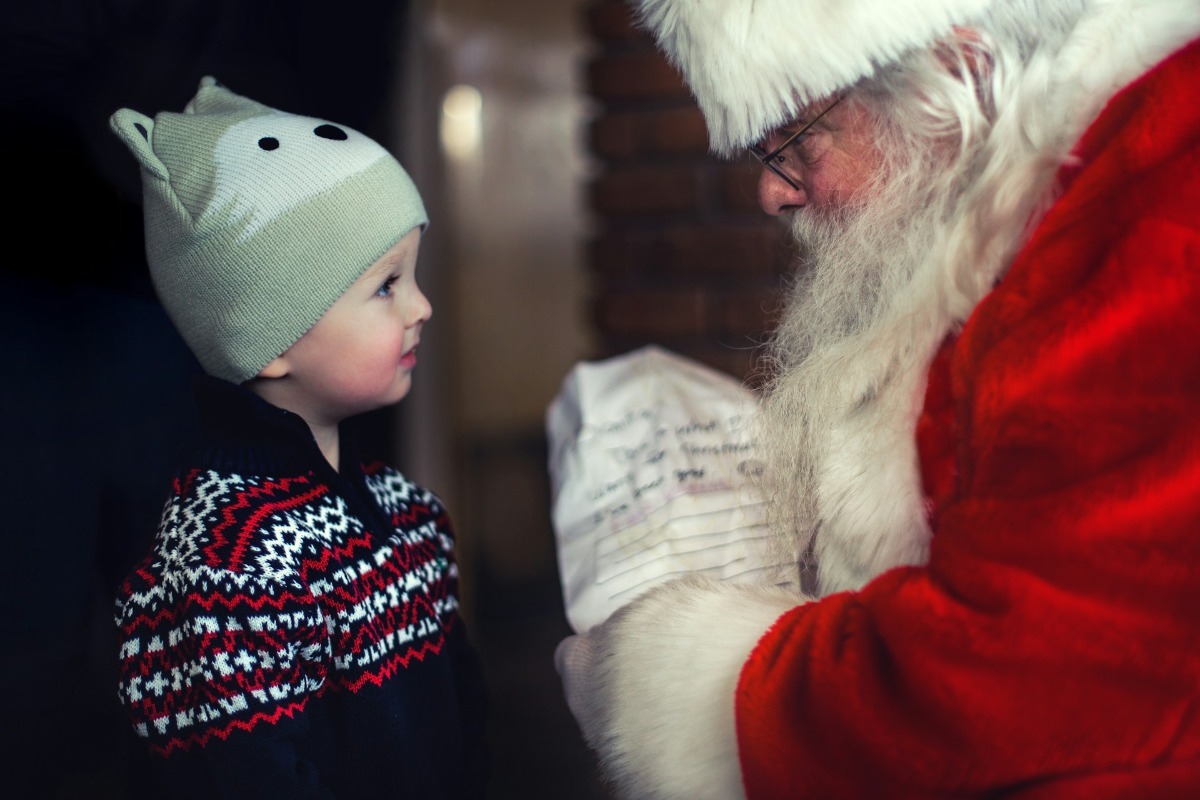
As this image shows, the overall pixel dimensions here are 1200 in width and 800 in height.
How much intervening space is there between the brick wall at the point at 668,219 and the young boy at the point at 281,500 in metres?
1.04

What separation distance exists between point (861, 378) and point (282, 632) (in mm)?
563

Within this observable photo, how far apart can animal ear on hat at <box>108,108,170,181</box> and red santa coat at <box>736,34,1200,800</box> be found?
75 cm

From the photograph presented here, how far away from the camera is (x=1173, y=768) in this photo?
0.64m

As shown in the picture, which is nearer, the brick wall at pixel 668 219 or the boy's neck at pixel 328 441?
the boy's neck at pixel 328 441

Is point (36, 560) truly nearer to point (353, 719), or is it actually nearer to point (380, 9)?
point (353, 719)

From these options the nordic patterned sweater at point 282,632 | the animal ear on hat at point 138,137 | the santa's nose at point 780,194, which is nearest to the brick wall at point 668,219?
the santa's nose at point 780,194

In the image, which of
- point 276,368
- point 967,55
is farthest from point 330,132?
point 967,55

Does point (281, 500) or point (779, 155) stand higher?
point (779, 155)

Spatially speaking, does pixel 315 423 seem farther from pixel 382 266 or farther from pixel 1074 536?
pixel 1074 536

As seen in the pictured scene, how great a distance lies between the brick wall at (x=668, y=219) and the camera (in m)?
1.96

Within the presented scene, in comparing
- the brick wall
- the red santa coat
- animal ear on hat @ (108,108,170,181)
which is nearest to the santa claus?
the red santa coat

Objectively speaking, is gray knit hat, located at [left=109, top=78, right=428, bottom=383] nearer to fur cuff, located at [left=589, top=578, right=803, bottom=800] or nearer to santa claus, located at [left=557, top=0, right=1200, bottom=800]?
santa claus, located at [left=557, top=0, right=1200, bottom=800]

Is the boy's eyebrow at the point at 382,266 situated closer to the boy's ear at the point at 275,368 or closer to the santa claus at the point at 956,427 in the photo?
the boy's ear at the point at 275,368

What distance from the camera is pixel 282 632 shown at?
86 cm
